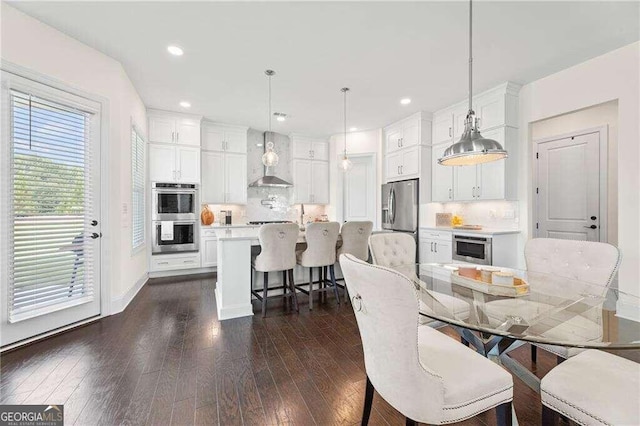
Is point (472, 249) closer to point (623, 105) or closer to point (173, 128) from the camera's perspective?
point (623, 105)

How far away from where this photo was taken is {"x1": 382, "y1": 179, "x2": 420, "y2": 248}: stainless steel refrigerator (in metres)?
4.95

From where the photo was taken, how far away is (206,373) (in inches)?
80.4

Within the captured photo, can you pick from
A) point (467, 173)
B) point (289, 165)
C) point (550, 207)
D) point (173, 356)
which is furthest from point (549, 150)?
point (173, 356)

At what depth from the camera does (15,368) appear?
6.84 ft

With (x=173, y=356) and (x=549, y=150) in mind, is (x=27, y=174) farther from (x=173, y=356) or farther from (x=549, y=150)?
(x=549, y=150)

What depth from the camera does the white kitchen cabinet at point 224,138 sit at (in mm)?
5438

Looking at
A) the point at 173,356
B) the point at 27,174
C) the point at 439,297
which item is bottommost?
the point at 173,356

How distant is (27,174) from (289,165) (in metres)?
4.44

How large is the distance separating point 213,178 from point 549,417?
18.0 ft

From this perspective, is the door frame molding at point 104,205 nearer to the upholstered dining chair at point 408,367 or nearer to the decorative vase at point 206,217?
the decorative vase at point 206,217

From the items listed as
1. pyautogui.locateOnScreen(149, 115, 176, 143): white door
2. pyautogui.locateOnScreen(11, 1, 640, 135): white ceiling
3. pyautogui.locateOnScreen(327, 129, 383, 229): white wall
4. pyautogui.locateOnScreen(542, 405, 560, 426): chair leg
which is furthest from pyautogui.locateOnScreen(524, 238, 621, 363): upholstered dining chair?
pyautogui.locateOnScreen(149, 115, 176, 143): white door

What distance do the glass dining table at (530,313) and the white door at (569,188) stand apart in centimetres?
265

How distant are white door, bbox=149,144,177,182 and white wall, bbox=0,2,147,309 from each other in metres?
0.78

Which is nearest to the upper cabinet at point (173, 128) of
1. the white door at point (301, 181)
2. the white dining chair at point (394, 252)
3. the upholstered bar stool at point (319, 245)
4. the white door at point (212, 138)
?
the white door at point (212, 138)
